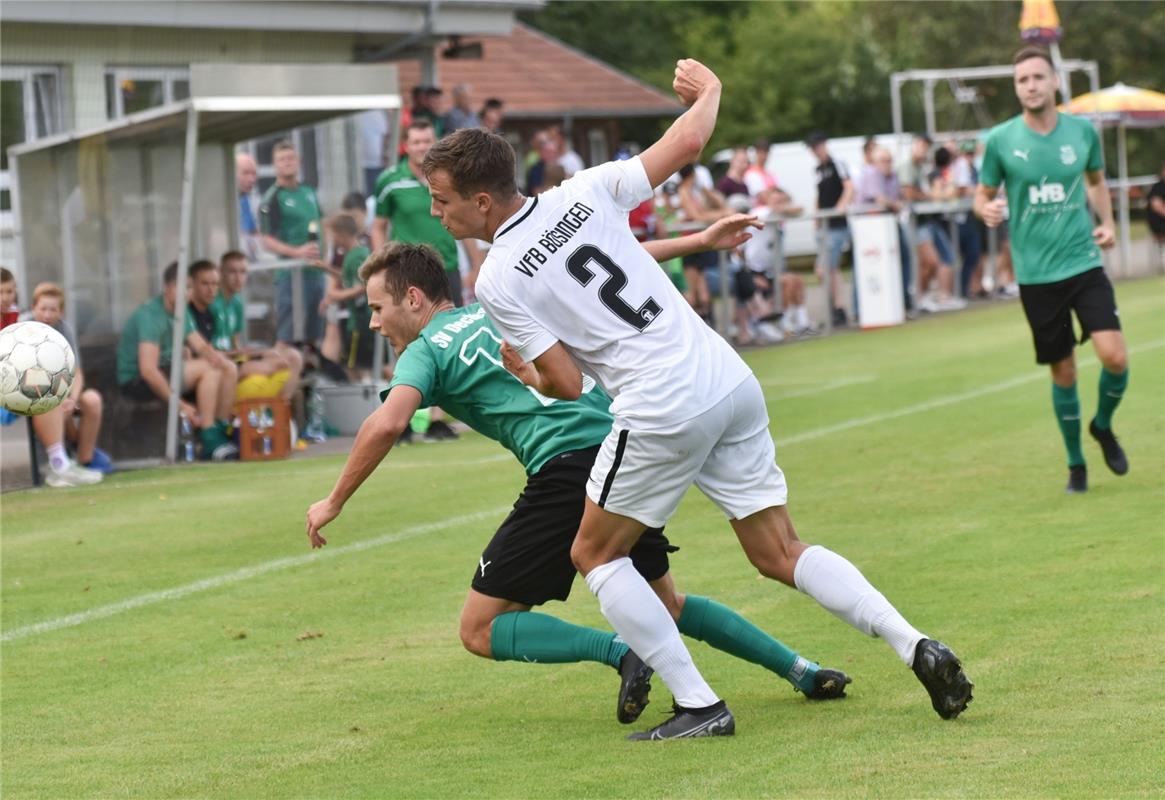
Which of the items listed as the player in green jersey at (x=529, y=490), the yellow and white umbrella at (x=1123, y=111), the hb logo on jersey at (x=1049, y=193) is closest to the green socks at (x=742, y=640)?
the player in green jersey at (x=529, y=490)

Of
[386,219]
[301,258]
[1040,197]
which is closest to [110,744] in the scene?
[1040,197]

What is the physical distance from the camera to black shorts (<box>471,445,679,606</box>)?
5.84 meters

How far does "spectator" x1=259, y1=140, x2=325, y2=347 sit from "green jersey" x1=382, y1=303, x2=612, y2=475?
421 inches

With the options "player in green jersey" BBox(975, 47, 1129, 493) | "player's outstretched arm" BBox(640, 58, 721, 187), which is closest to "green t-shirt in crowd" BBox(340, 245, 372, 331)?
"player in green jersey" BBox(975, 47, 1129, 493)

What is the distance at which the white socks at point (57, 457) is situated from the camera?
43.3 ft

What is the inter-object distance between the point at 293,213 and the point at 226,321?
2.39 m

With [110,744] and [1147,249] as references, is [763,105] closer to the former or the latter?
[1147,249]

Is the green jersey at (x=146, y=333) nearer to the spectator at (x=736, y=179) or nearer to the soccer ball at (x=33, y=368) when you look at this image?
the soccer ball at (x=33, y=368)

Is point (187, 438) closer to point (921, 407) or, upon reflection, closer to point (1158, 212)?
point (921, 407)

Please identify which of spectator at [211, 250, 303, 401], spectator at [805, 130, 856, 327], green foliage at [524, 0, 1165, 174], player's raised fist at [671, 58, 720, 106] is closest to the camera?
player's raised fist at [671, 58, 720, 106]

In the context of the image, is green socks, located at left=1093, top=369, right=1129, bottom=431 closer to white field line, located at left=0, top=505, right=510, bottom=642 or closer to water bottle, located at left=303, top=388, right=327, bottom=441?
white field line, located at left=0, top=505, right=510, bottom=642

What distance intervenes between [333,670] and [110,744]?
45.0 inches

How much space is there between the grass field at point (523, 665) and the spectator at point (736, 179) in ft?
31.9

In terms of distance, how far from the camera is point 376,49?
20.7m
